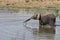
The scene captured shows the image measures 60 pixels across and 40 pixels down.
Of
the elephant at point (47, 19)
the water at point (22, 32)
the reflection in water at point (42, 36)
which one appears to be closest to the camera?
the reflection in water at point (42, 36)

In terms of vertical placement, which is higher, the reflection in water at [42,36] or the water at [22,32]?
the water at [22,32]

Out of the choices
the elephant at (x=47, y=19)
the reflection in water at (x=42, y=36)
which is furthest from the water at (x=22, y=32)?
the elephant at (x=47, y=19)

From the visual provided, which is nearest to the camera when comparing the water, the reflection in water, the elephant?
the reflection in water

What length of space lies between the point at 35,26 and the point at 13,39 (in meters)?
2.84

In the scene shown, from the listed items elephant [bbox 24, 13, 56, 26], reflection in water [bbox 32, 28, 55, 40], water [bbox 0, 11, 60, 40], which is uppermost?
elephant [bbox 24, 13, 56, 26]

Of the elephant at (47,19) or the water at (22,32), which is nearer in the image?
the water at (22,32)

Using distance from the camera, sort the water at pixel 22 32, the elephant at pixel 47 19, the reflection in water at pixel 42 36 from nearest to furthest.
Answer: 1. the reflection in water at pixel 42 36
2. the water at pixel 22 32
3. the elephant at pixel 47 19

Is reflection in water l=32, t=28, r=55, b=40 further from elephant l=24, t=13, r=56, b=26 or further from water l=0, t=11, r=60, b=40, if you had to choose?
elephant l=24, t=13, r=56, b=26

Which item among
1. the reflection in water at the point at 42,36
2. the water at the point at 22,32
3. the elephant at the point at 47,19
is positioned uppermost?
the elephant at the point at 47,19

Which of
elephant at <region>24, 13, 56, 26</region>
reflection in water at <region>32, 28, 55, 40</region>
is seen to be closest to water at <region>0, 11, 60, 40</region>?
reflection in water at <region>32, 28, 55, 40</region>

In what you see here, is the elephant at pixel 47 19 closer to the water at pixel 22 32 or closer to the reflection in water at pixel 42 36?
the water at pixel 22 32

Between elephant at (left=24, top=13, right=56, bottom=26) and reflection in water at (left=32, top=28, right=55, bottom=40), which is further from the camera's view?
elephant at (left=24, top=13, right=56, bottom=26)

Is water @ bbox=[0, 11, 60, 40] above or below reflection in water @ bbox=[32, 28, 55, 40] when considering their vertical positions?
above

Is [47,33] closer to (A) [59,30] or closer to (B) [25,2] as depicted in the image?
(A) [59,30]
